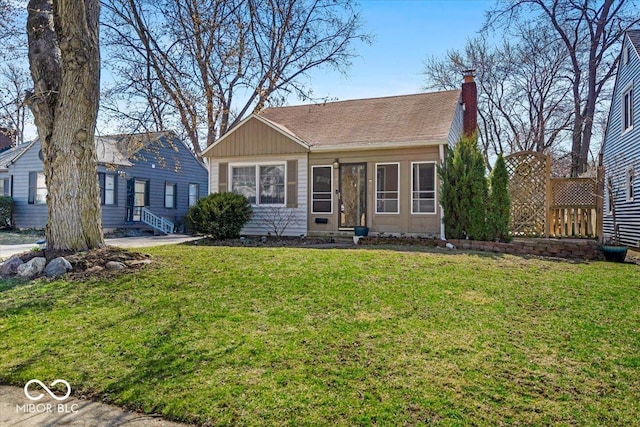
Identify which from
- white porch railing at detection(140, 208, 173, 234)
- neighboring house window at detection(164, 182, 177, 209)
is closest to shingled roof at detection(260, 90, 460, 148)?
white porch railing at detection(140, 208, 173, 234)

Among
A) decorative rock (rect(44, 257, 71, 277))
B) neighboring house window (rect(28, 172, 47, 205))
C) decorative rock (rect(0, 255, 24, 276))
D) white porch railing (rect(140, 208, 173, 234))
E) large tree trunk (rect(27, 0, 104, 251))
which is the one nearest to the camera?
decorative rock (rect(44, 257, 71, 277))

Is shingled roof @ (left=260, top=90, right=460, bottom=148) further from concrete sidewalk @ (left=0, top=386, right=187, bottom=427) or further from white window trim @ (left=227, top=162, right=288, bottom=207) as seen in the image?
concrete sidewalk @ (left=0, top=386, right=187, bottom=427)

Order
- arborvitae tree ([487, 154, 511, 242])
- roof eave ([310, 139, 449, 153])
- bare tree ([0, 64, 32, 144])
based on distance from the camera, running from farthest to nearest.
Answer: roof eave ([310, 139, 449, 153])
arborvitae tree ([487, 154, 511, 242])
bare tree ([0, 64, 32, 144])

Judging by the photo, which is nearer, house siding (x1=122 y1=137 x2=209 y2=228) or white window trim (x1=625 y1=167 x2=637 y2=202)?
white window trim (x1=625 y1=167 x2=637 y2=202)

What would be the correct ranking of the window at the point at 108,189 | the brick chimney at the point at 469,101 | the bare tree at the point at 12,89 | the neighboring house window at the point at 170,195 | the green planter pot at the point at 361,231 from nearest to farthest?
the bare tree at the point at 12,89
the green planter pot at the point at 361,231
the brick chimney at the point at 469,101
the window at the point at 108,189
the neighboring house window at the point at 170,195

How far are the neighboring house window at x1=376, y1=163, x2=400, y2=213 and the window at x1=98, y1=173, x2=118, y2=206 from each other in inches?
466

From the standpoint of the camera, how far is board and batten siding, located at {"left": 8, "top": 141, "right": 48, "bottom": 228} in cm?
1817

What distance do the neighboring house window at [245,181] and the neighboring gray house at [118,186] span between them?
14.1ft

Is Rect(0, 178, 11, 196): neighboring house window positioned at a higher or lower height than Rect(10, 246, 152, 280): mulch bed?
higher

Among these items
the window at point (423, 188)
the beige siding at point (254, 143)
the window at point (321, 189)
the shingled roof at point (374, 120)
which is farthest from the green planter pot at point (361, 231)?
the beige siding at point (254, 143)

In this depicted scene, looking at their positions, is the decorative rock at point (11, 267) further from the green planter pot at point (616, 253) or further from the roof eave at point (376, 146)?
the green planter pot at point (616, 253)

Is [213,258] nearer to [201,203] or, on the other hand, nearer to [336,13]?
[201,203]

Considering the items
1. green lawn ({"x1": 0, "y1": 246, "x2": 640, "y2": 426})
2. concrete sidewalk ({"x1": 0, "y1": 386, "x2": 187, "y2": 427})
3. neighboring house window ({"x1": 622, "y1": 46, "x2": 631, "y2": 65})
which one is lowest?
concrete sidewalk ({"x1": 0, "y1": 386, "x2": 187, "y2": 427})

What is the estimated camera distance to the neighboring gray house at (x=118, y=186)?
58.9ft
